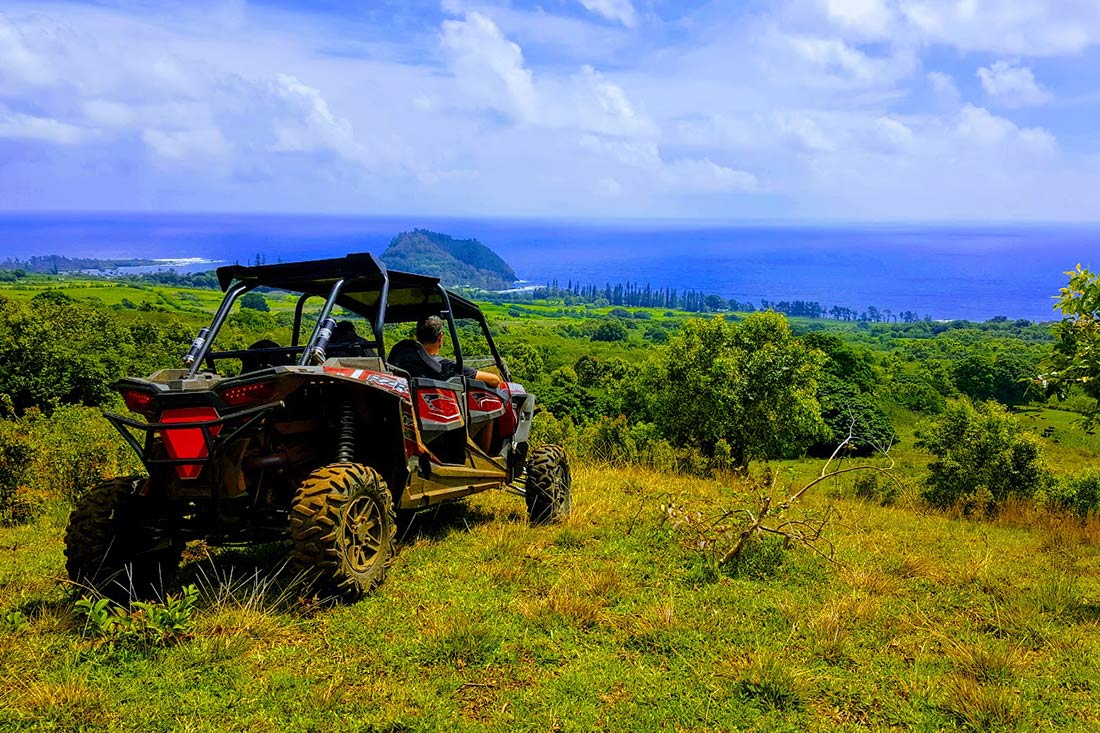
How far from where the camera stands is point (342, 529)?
5141mm

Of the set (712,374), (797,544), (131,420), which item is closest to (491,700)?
(131,420)

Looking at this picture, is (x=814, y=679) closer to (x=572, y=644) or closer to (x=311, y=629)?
(x=572, y=644)

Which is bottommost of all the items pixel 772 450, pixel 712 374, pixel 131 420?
pixel 772 450

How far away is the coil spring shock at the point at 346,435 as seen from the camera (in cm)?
575

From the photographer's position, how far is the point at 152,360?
34.1 m

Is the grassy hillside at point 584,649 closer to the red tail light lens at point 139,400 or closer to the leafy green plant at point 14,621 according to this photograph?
the leafy green plant at point 14,621

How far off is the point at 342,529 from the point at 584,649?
1.92 m

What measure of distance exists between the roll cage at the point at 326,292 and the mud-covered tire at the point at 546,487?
1.61 metres

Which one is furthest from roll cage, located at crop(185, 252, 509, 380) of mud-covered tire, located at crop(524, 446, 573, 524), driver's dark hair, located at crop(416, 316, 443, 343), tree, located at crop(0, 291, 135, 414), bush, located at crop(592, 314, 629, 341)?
bush, located at crop(592, 314, 629, 341)

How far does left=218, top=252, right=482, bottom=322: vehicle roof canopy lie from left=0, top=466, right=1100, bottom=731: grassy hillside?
2.54 m

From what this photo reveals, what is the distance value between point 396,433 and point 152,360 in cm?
3306

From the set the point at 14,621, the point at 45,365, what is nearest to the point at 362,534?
the point at 14,621

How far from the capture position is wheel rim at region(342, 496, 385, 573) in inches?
209

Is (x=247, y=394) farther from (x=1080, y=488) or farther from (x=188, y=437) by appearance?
(x=1080, y=488)
